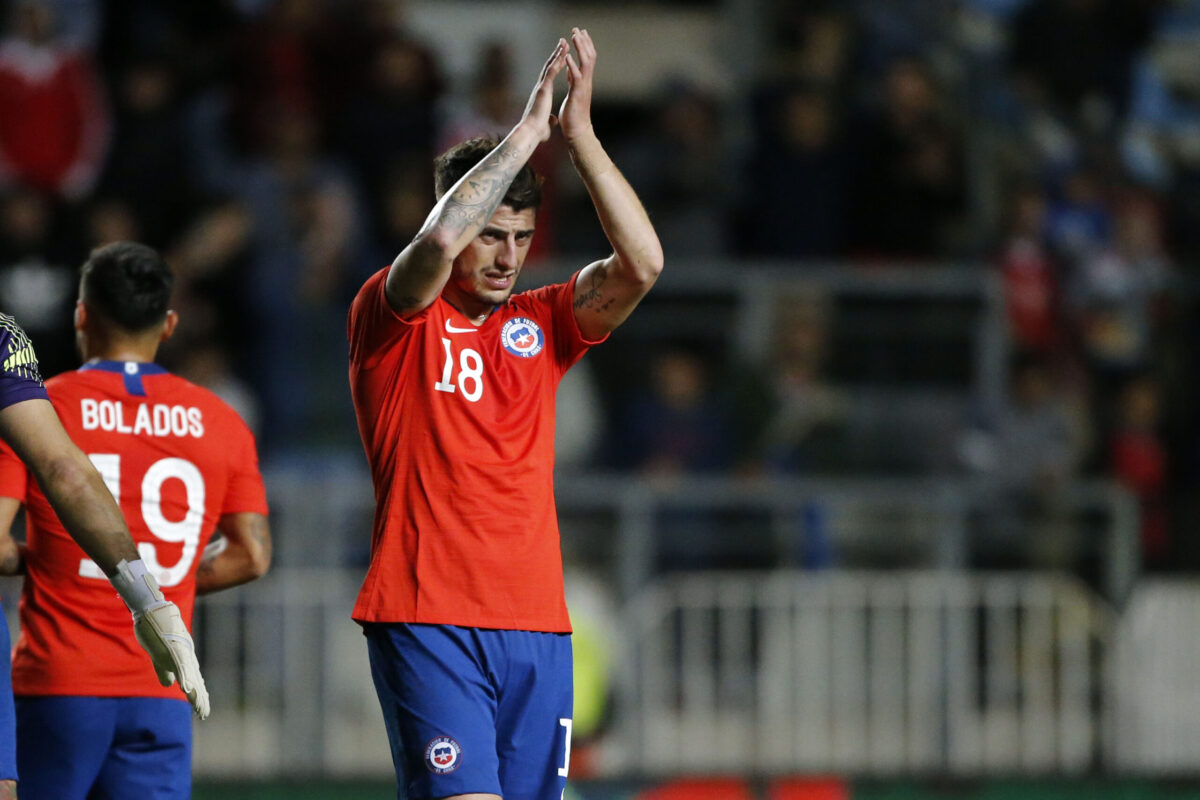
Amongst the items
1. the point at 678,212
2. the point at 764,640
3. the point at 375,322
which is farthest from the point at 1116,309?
the point at 375,322

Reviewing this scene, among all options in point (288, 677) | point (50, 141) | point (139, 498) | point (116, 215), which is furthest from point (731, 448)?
point (139, 498)

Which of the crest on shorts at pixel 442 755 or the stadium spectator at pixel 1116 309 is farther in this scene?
the stadium spectator at pixel 1116 309

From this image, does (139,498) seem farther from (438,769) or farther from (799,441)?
(799,441)

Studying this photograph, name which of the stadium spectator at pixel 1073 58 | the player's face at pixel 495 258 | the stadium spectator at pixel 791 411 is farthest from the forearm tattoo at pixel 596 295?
the stadium spectator at pixel 1073 58

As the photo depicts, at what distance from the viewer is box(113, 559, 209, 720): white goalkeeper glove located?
4.34 metres

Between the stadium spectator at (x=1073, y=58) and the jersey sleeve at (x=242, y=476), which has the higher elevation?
the stadium spectator at (x=1073, y=58)

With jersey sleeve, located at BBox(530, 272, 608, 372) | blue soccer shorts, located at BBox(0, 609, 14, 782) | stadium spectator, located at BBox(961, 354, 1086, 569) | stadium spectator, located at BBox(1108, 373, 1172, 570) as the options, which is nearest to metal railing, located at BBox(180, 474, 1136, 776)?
stadium spectator, located at BBox(961, 354, 1086, 569)

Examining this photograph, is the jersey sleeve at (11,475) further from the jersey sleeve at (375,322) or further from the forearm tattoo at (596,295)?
the forearm tattoo at (596,295)

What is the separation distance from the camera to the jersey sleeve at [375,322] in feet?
16.3

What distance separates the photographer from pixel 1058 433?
36.1 ft

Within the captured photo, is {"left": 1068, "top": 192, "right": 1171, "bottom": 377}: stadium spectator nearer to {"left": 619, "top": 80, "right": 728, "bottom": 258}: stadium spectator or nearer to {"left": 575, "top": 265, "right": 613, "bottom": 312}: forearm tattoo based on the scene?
{"left": 619, "top": 80, "right": 728, "bottom": 258}: stadium spectator

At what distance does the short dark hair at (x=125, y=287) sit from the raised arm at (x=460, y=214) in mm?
1023

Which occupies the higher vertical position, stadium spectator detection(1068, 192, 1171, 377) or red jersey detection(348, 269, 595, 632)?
stadium spectator detection(1068, 192, 1171, 377)

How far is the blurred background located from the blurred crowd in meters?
0.03
